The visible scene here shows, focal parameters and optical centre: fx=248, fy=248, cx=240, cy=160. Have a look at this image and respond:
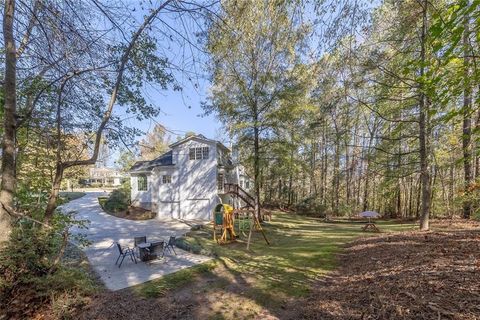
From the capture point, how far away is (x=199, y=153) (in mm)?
18547

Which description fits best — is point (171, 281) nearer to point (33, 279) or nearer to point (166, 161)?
point (33, 279)

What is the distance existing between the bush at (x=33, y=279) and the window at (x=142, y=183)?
51.4 feet

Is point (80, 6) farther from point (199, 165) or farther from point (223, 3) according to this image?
point (199, 165)

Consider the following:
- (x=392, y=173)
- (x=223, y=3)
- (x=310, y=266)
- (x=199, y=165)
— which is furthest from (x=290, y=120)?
(x=223, y=3)

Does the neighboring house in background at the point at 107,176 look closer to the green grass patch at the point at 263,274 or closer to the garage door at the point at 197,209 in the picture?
the garage door at the point at 197,209

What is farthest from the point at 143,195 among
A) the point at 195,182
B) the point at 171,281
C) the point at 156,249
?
the point at 171,281

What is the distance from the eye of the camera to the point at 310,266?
23.7 feet

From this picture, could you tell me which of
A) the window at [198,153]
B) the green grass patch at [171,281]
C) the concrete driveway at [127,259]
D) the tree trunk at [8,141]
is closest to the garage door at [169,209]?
the concrete driveway at [127,259]

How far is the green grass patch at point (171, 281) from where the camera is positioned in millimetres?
5695

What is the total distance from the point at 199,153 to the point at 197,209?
13.7 feet

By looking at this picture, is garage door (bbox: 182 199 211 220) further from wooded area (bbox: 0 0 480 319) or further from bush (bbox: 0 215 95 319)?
bush (bbox: 0 215 95 319)

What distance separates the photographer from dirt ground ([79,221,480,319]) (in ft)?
10.2

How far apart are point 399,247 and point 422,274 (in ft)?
9.08

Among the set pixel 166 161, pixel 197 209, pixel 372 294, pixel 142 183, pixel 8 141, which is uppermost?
pixel 166 161
